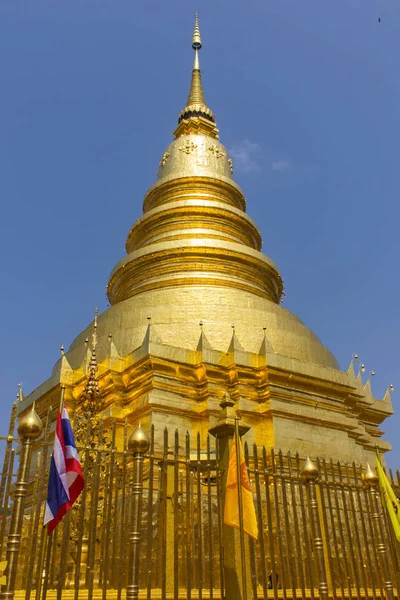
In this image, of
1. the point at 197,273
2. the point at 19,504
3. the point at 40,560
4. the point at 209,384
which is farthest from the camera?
the point at 197,273

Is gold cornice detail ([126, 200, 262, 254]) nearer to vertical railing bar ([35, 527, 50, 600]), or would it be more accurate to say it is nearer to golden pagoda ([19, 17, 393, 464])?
golden pagoda ([19, 17, 393, 464])

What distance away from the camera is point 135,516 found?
5145 millimetres

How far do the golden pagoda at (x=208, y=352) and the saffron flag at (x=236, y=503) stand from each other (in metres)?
7.57

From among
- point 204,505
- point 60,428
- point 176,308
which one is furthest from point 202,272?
point 60,428

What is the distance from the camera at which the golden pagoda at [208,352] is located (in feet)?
48.0

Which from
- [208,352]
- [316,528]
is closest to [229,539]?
[316,528]

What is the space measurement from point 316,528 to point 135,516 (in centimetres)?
230

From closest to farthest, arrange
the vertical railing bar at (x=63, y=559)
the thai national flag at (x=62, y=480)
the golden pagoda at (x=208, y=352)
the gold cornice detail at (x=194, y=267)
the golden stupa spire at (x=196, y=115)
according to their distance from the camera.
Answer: the vertical railing bar at (x=63, y=559) → the thai national flag at (x=62, y=480) → the golden pagoda at (x=208, y=352) → the gold cornice detail at (x=194, y=267) → the golden stupa spire at (x=196, y=115)

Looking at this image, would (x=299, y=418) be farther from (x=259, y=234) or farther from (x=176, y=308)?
(x=259, y=234)

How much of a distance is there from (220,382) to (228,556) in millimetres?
9065

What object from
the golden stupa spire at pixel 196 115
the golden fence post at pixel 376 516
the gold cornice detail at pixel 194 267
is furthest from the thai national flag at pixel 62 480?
the golden stupa spire at pixel 196 115

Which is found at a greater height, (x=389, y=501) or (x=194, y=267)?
(x=194, y=267)

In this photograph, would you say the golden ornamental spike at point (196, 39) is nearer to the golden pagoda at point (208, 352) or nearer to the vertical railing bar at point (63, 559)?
the golden pagoda at point (208, 352)

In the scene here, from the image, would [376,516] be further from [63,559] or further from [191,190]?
[191,190]
